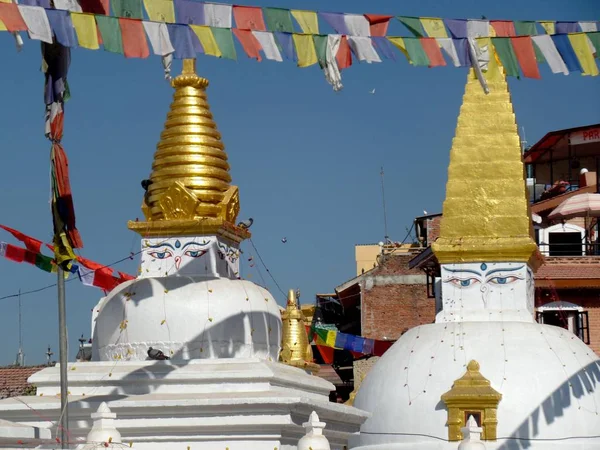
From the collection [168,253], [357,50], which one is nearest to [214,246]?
[168,253]

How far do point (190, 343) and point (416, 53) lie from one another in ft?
22.1

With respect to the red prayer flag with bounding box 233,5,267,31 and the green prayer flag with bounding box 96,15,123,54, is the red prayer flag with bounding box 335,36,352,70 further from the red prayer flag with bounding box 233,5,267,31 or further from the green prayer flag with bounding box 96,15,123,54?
the green prayer flag with bounding box 96,15,123,54

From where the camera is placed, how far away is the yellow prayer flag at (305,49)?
19609mm

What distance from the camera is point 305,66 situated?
19.5m

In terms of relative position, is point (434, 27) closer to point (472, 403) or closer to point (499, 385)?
point (472, 403)

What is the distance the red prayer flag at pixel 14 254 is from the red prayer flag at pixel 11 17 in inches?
369

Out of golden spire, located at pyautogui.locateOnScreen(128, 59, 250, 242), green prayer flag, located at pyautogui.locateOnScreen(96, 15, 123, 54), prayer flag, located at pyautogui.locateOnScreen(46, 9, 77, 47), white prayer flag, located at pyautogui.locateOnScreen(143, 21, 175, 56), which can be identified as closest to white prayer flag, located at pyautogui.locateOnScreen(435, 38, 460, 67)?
white prayer flag, located at pyautogui.locateOnScreen(143, 21, 175, 56)

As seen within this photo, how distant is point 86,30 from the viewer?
60.1 ft

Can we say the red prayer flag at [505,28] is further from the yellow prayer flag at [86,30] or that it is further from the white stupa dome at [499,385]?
the white stupa dome at [499,385]

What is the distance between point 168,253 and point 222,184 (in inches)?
58.6

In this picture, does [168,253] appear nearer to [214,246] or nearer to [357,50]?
[214,246]

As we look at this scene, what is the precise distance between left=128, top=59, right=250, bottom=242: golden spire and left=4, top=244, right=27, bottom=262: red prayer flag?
75.4 inches

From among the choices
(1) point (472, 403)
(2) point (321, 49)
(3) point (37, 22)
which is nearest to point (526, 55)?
(2) point (321, 49)

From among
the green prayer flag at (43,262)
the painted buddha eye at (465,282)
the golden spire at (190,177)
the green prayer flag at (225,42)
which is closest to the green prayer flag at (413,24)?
the green prayer flag at (225,42)
